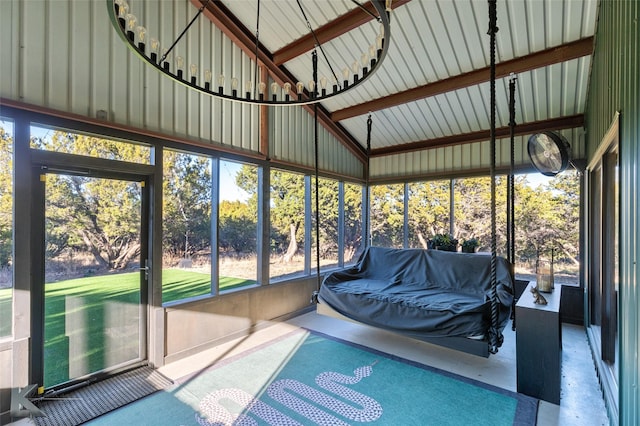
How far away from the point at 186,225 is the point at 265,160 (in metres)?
1.52

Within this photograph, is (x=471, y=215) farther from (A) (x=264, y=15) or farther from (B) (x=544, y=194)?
(A) (x=264, y=15)

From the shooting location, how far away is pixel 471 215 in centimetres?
595

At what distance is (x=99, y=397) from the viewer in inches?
114

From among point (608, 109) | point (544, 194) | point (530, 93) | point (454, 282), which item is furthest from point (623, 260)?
point (544, 194)

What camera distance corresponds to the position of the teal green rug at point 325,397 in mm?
2553

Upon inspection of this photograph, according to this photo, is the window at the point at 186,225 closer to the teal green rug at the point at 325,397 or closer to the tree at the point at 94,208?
the tree at the point at 94,208

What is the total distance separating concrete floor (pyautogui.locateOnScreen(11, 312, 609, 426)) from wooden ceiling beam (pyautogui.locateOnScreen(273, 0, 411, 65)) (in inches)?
154

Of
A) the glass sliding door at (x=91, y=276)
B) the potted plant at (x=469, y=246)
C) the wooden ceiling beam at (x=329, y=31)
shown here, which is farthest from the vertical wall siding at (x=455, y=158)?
the glass sliding door at (x=91, y=276)

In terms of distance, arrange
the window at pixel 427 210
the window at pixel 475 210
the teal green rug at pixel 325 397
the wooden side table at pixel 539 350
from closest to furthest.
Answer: the teal green rug at pixel 325 397, the wooden side table at pixel 539 350, the window at pixel 475 210, the window at pixel 427 210

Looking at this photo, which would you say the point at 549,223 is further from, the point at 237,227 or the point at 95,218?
the point at 95,218

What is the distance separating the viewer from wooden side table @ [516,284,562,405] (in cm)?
278

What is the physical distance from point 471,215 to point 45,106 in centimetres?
626

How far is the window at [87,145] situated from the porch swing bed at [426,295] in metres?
2.81

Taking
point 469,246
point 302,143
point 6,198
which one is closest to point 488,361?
point 469,246
